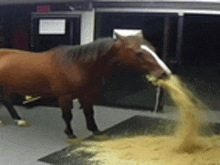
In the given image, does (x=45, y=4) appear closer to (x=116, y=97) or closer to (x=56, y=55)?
(x=56, y=55)

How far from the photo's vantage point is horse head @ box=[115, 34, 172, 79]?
0.71m

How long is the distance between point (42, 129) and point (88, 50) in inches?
10.5

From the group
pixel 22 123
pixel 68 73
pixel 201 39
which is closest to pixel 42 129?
pixel 22 123

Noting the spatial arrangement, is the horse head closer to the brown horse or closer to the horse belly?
the brown horse

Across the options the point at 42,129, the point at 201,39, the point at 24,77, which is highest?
the point at 201,39

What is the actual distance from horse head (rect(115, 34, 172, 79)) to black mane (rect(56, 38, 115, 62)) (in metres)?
0.04

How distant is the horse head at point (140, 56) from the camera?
2.33 ft

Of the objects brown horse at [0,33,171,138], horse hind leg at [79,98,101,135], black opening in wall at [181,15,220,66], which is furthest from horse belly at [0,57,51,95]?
black opening in wall at [181,15,220,66]

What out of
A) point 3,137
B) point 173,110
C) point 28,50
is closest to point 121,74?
point 173,110

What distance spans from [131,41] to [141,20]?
6 cm

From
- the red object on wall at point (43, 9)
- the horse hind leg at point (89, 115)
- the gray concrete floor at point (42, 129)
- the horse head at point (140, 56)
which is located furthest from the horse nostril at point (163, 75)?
the red object on wall at point (43, 9)

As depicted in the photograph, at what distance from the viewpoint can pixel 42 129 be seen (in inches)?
34.0

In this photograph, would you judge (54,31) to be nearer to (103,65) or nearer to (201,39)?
(103,65)

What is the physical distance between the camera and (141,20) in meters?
0.73
